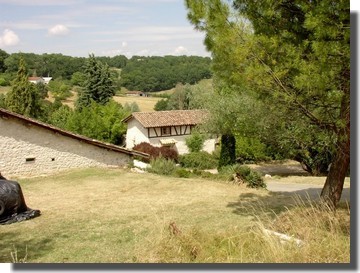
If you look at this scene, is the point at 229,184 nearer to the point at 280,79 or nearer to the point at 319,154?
the point at 280,79

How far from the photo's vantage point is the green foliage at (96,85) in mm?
40875

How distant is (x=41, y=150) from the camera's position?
15.8 m

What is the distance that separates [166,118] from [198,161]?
8.16m

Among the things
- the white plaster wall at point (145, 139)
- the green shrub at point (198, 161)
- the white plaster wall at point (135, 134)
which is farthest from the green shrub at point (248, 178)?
the white plaster wall at point (135, 134)

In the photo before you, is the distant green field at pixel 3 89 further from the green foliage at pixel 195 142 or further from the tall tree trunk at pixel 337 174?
the tall tree trunk at pixel 337 174

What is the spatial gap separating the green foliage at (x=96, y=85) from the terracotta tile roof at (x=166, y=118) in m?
6.52

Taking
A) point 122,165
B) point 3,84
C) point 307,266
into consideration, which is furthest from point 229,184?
point 3,84

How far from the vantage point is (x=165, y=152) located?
3016 centimetres

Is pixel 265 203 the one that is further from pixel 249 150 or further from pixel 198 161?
pixel 249 150

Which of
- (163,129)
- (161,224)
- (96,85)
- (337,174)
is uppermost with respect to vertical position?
(96,85)

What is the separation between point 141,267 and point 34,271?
0.95 meters

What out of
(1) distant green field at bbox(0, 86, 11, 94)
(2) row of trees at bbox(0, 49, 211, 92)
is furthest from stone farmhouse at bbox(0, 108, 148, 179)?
(1) distant green field at bbox(0, 86, 11, 94)

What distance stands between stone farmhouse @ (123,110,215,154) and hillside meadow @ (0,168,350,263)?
1959cm

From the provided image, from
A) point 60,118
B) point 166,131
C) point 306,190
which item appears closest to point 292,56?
point 306,190
